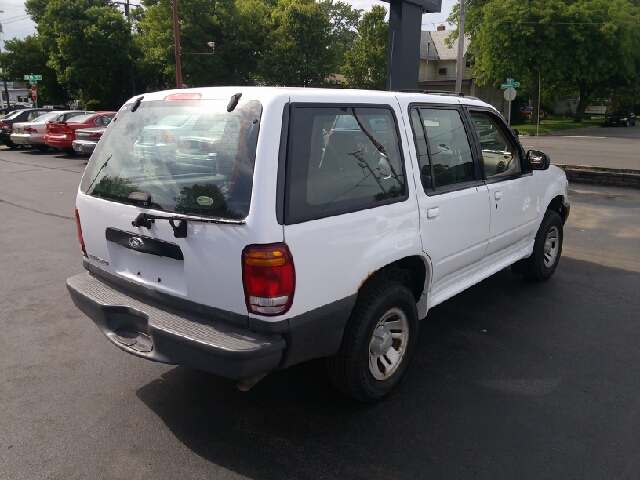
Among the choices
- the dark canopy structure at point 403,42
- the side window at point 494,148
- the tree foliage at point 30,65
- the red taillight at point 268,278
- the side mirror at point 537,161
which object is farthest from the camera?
the tree foliage at point 30,65

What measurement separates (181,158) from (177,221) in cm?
44

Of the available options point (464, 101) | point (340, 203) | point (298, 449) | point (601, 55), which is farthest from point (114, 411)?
point (601, 55)

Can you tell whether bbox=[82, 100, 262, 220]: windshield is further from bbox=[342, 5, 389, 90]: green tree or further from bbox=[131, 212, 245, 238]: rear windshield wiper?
bbox=[342, 5, 389, 90]: green tree

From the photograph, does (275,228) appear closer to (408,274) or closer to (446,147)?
(408,274)

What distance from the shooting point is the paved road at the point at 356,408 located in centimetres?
296

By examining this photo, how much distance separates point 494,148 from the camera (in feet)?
15.9

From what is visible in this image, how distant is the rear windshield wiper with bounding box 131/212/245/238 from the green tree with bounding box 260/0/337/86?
1484 inches

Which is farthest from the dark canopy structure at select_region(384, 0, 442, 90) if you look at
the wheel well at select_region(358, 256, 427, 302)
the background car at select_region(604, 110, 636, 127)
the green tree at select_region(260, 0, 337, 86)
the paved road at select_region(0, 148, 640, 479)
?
the background car at select_region(604, 110, 636, 127)

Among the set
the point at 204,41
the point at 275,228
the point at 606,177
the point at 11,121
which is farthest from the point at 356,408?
the point at 204,41

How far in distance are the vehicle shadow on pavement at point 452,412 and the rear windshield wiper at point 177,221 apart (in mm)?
1196

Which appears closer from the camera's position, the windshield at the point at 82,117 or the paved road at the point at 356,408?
the paved road at the point at 356,408

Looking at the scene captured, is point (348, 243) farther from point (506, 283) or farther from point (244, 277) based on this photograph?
point (506, 283)

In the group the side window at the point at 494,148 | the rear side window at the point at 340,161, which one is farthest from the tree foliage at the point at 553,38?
the rear side window at the point at 340,161

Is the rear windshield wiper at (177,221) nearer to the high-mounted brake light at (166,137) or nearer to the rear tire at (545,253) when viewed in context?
the high-mounted brake light at (166,137)
